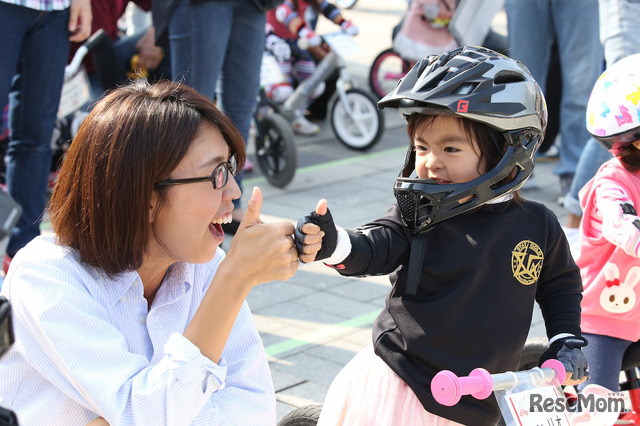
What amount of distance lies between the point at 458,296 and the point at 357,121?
19.3 feet

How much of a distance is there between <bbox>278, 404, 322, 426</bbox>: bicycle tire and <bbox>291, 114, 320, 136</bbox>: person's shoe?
19.8 feet

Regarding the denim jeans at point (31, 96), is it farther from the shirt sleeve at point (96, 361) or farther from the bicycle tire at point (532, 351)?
the bicycle tire at point (532, 351)

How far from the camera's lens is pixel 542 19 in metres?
5.90

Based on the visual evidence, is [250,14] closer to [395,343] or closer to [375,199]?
[375,199]

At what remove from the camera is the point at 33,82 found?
14.2 feet

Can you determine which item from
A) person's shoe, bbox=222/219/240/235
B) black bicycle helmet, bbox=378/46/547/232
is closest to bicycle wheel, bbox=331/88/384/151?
person's shoe, bbox=222/219/240/235

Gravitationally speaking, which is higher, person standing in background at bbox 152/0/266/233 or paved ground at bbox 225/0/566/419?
person standing in background at bbox 152/0/266/233

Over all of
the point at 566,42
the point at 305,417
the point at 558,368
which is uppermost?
the point at 558,368

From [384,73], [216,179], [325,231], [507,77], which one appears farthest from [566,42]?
[384,73]

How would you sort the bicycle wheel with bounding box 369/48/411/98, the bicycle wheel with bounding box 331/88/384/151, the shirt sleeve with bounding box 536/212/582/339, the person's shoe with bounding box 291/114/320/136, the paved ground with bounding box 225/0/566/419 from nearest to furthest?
1. the shirt sleeve with bounding box 536/212/582/339
2. the paved ground with bounding box 225/0/566/419
3. the bicycle wheel with bounding box 331/88/384/151
4. the person's shoe with bounding box 291/114/320/136
5. the bicycle wheel with bounding box 369/48/411/98

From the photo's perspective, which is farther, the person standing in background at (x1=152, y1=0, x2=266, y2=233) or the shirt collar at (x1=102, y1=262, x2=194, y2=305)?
the person standing in background at (x1=152, y1=0, x2=266, y2=233)

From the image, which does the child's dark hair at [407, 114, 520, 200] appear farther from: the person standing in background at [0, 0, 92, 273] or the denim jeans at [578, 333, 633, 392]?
the person standing in background at [0, 0, 92, 273]

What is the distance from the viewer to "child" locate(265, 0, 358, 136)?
8.17 metres

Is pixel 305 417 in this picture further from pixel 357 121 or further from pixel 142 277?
pixel 357 121
